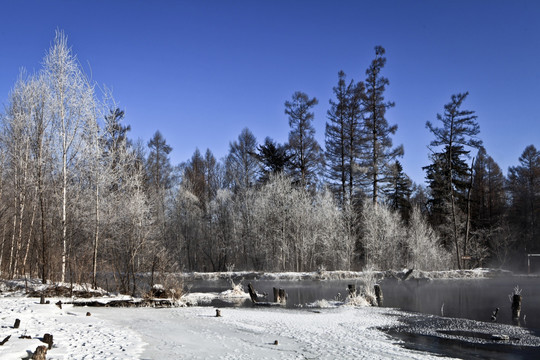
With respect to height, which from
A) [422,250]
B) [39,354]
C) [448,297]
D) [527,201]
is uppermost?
[527,201]

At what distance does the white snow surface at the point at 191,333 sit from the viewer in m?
8.35

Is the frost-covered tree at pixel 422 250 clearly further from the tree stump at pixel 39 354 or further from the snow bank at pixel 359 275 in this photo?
the tree stump at pixel 39 354

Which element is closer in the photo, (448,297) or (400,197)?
(448,297)

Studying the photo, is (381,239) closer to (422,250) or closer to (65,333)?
(422,250)

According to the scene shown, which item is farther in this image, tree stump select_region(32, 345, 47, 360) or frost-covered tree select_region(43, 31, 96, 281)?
frost-covered tree select_region(43, 31, 96, 281)

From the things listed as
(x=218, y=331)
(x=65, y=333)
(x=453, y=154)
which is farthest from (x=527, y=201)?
(x=65, y=333)

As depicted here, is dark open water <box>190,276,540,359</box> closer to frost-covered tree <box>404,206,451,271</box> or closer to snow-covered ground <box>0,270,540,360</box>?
snow-covered ground <box>0,270,540,360</box>

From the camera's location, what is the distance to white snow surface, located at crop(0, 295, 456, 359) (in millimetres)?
8352

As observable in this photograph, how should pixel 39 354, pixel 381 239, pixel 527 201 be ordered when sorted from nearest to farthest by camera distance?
pixel 39 354
pixel 381 239
pixel 527 201

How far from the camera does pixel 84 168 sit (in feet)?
67.9

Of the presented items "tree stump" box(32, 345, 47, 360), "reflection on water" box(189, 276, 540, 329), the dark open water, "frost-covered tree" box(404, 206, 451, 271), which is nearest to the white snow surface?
"tree stump" box(32, 345, 47, 360)

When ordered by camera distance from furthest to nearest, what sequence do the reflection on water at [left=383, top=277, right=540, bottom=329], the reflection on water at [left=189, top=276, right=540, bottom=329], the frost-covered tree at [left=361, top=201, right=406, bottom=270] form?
the frost-covered tree at [left=361, top=201, right=406, bottom=270], the reflection on water at [left=189, top=276, right=540, bottom=329], the reflection on water at [left=383, top=277, right=540, bottom=329]

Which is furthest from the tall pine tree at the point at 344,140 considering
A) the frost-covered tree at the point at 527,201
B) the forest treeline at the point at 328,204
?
the frost-covered tree at the point at 527,201

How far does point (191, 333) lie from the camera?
10617 millimetres
